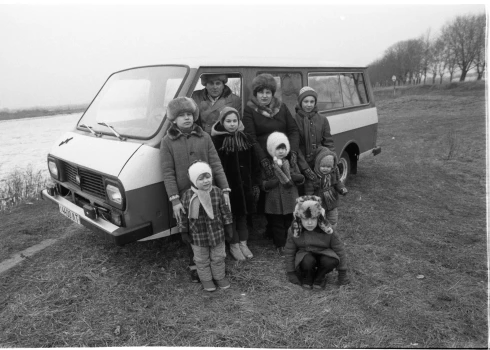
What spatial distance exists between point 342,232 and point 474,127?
9.48 m

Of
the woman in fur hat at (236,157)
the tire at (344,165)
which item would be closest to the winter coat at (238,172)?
the woman in fur hat at (236,157)

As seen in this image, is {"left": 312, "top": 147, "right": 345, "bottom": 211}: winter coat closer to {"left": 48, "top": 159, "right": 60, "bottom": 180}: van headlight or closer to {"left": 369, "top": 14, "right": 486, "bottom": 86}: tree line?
{"left": 369, "top": 14, "right": 486, "bottom": 86}: tree line

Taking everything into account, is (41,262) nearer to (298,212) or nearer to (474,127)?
(298,212)

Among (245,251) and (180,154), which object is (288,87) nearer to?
(180,154)

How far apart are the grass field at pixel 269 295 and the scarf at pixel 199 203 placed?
78cm

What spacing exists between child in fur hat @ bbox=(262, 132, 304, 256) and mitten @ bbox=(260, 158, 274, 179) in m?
0.03

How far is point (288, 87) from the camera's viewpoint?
4.42m

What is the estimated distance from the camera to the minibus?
296 cm

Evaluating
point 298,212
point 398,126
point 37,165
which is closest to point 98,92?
point 298,212

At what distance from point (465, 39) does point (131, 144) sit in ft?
10.8

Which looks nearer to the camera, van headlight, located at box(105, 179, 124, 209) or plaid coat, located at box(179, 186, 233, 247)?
van headlight, located at box(105, 179, 124, 209)

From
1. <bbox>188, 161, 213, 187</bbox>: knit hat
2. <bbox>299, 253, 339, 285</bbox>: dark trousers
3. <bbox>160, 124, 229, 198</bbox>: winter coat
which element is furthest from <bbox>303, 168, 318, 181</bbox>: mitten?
<bbox>188, 161, 213, 187</bbox>: knit hat

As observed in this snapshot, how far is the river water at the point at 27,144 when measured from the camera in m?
8.95

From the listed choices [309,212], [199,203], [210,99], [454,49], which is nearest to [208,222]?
[199,203]
